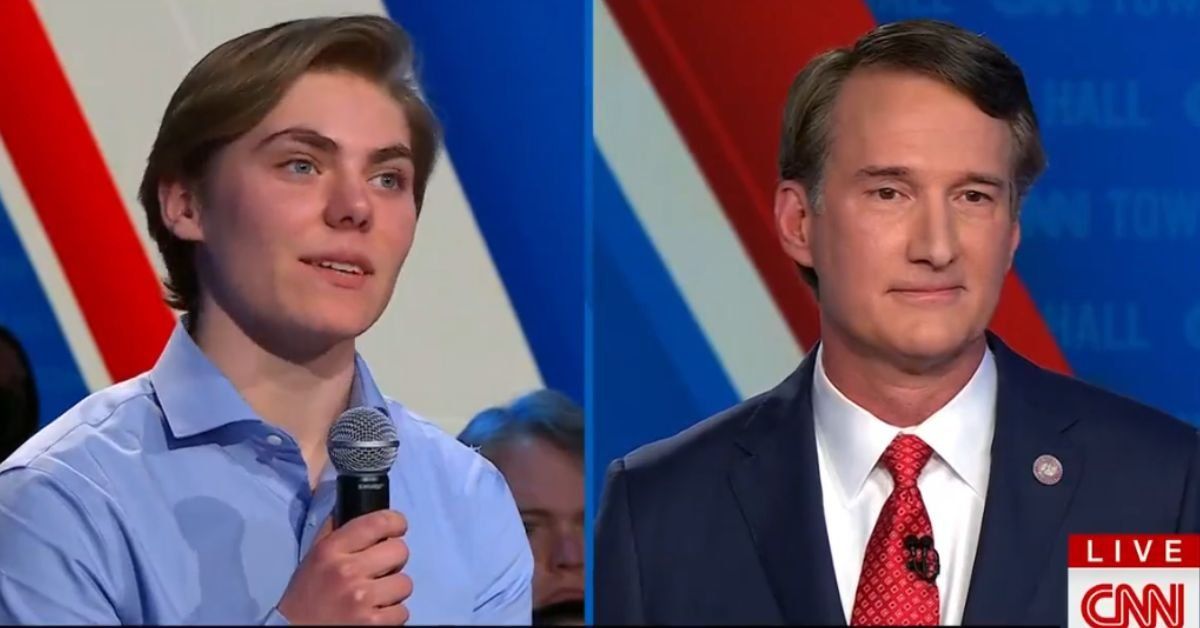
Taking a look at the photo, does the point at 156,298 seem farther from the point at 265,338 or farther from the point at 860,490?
the point at 860,490

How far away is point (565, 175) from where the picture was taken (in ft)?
10.8

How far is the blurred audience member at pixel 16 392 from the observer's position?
319 cm

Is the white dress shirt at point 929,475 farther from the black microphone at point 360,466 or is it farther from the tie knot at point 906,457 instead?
the black microphone at point 360,466

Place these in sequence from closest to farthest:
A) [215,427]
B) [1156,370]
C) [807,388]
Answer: [215,427] < [807,388] < [1156,370]

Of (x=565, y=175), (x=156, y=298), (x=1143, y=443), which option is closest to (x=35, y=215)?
(x=156, y=298)

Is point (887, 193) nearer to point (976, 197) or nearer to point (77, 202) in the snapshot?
point (976, 197)

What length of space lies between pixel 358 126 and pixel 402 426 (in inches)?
22.3

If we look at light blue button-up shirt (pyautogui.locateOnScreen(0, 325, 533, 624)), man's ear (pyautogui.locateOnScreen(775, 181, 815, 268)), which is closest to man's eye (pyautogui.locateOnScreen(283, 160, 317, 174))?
light blue button-up shirt (pyautogui.locateOnScreen(0, 325, 533, 624))

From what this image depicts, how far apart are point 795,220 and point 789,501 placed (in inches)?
22.2

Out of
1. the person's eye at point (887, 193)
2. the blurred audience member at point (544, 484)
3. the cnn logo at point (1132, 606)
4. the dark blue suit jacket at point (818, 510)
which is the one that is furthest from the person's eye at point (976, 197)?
the blurred audience member at point (544, 484)

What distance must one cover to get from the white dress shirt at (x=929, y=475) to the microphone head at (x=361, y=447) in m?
0.93

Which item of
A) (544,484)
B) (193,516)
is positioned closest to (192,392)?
(193,516)

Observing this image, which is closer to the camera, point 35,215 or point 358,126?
point 358,126

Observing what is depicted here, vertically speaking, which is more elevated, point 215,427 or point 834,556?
point 215,427
